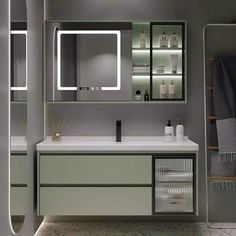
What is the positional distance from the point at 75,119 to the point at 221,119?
141 cm

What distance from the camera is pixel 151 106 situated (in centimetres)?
371

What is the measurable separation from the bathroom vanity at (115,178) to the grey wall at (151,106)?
53 centimetres

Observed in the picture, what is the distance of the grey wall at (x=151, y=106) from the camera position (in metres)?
3.68

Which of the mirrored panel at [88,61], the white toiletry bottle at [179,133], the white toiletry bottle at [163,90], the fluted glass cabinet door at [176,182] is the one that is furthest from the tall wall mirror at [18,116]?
the white toiletry bottle at [179,133]

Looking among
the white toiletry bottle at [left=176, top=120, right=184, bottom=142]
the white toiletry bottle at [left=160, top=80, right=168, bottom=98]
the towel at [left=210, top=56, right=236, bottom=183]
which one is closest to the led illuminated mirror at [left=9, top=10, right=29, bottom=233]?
the white toiletry bottle at [left=160, top=80, right=168, bottom=98]

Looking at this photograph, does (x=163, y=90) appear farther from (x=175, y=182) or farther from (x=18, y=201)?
(x=18, y=201)

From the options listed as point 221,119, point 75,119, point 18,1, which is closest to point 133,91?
point 75,119

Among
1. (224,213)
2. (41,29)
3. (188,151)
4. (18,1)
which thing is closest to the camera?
(18,1)

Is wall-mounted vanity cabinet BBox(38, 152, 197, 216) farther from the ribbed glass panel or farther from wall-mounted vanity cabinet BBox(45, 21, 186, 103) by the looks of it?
wall-mounted vanity cabinet BBox(45, 21, 186, 103)

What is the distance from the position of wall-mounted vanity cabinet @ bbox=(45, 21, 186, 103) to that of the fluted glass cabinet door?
Answer: 2.10 ft

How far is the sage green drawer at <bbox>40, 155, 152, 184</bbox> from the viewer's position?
3.17m

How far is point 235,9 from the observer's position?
3670 mm

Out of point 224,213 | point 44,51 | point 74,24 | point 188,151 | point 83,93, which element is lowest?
point 224,213

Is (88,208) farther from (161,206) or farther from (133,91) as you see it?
(133,91)
